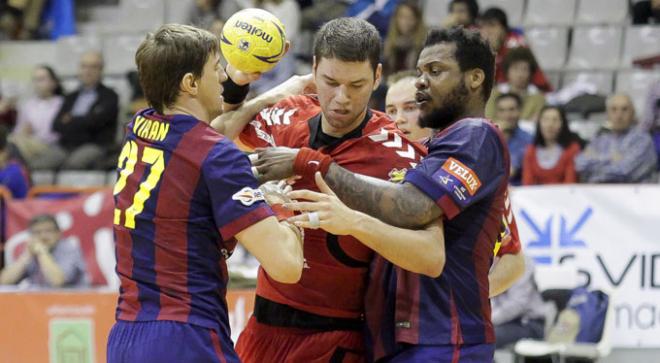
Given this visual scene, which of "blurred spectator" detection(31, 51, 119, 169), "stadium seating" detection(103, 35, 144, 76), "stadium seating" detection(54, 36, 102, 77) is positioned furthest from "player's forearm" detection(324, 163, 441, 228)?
"stadium seating" detection(54, 36, 102, 77)

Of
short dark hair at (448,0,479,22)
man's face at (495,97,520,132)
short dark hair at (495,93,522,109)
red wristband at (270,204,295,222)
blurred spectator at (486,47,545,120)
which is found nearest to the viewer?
red wristband at (270,204,295,222)

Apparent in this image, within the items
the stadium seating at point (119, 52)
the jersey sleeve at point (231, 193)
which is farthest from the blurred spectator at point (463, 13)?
the jersey sleeve at point (231, 193)

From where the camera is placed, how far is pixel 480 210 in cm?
455

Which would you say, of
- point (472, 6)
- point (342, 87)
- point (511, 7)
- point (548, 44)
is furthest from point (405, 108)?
point (511, 7)

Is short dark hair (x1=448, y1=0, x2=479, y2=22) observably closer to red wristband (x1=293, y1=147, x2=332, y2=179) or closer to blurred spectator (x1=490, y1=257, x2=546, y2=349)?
blurred spectator (x1=490, y1=257, x2=546, y2=349)

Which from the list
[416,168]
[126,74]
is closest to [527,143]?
[126,74]

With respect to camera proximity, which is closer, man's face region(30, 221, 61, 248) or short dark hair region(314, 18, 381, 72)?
short dark hair region(314, 18, 381, 72)

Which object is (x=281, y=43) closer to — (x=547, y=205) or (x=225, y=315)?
(x=225, y=315)

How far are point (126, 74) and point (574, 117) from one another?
17.1 ft

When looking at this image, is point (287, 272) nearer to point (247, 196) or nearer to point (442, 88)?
point (247, 196)

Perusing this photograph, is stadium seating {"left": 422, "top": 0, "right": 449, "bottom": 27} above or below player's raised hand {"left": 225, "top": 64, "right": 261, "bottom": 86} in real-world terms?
below

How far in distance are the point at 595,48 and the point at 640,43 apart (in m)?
0.48

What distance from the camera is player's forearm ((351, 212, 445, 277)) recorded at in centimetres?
427

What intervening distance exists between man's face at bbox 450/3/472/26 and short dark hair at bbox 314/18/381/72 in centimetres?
697
